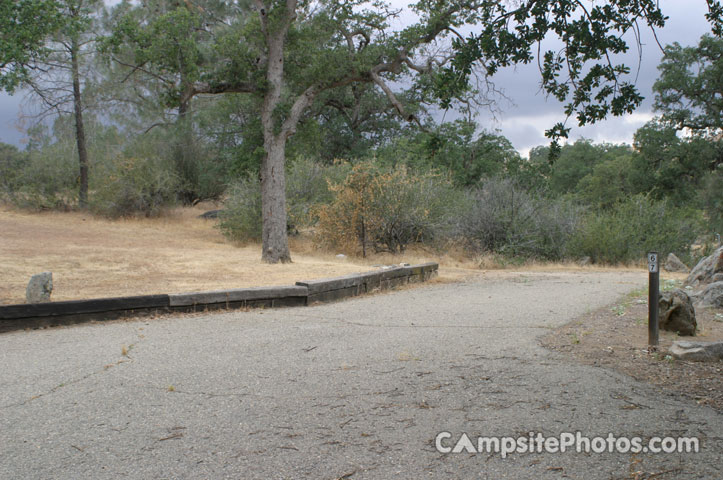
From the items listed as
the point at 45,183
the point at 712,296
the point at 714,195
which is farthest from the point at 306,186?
the point at 714,195

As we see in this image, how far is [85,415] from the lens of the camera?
13.1 ft

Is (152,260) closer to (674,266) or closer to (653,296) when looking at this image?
(653,296)

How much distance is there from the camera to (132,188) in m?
27.4

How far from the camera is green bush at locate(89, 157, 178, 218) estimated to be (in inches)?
1076

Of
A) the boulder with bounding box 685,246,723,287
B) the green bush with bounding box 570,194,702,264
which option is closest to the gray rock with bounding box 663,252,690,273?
the green bush with bounding box 570,194,702,264

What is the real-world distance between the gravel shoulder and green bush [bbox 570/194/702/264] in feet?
43.4

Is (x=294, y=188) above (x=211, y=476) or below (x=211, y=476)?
above

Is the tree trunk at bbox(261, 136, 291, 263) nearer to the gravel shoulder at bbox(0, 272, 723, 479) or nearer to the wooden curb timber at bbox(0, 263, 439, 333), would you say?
the wooden curb timber at bbox(0, 263, 439, 333)

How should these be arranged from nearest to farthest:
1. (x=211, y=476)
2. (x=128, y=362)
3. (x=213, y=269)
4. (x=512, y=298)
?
(x=211, y=476) → (x=128, y=362) → (x=512, y=298) → (x=213, y=269)

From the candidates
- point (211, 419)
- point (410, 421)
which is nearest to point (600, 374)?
point (410, 421)

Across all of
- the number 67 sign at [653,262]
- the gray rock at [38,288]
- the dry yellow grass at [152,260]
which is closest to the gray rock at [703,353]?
the number 67 sign at [653,262]

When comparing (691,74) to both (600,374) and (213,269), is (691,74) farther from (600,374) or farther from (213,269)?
(600,374)

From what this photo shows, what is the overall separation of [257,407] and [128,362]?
1.92m

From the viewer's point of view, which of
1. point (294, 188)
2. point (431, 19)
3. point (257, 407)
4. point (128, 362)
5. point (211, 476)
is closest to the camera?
point (211, 476)
